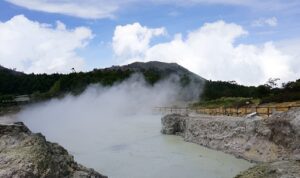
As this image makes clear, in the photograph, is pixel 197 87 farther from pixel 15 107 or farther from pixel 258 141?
pixel 258 141

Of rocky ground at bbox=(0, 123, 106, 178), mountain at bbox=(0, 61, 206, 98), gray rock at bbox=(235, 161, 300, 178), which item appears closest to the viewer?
gray rock at bbox=(235, 161, 300, 178)

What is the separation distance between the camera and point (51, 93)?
94.7 meters

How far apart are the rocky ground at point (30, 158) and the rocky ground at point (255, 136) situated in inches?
395

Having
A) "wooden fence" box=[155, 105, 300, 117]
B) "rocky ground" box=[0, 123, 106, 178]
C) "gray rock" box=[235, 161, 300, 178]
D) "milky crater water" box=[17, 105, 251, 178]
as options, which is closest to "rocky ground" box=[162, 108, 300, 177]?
"milky crater water" box=[17, 105, 251, 178]

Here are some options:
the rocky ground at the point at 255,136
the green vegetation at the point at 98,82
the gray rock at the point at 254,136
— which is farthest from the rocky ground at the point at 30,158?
the green vegetation at the point at 98,82

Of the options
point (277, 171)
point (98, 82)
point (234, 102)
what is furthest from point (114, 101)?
point (277, 171)

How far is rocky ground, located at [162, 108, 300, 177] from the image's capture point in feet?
72.7

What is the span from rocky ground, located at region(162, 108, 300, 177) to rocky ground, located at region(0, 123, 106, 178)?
32.9 feet

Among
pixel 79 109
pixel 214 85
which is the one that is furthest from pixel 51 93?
pixel 214 85

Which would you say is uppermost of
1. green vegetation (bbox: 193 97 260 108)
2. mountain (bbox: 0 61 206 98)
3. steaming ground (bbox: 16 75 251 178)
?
mountain (bbox: 0 61 206 98)

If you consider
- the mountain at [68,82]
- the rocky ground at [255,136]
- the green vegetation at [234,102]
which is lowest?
the rocky ground at [255,136]

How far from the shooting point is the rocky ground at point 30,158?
915cm

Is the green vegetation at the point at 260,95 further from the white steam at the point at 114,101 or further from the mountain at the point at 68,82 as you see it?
the mountain at the point at 68,82

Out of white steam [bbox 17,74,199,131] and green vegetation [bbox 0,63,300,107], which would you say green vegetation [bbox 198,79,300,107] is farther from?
white steam [bbox 17,74,199,131]
